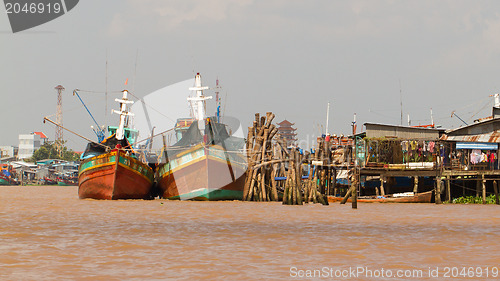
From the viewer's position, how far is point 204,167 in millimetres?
34656

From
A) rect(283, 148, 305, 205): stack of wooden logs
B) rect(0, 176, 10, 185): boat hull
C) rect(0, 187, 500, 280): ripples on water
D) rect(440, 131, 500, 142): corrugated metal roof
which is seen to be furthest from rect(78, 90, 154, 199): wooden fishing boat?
rect(0, 176, 10, 185): boat hull

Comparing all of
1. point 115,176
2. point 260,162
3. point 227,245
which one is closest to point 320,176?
point 260,162

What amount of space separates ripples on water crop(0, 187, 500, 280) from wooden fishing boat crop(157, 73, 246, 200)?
12.0m

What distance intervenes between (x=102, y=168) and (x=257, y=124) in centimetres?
996

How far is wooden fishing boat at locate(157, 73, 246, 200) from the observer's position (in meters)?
35.0

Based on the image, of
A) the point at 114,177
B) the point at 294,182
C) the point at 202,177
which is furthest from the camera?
the point at 114,177

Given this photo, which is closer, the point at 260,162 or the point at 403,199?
the point at 403,199

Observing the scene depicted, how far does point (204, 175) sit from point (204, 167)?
1.61 ft

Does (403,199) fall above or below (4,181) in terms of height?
below

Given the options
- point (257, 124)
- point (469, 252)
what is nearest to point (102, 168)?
point (257, 124)

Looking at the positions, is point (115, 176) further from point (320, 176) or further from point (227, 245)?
point (227, 245)

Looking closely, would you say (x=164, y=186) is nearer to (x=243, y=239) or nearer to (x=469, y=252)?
(x=243, y=239)

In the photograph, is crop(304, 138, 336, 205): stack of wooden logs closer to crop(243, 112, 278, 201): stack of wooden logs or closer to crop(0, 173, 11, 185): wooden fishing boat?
crop(243, 112, 278, 201): stack of wooden logs

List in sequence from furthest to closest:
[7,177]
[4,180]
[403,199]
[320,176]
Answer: [7,177]
[4,180]
[320,176]
[403,199]
